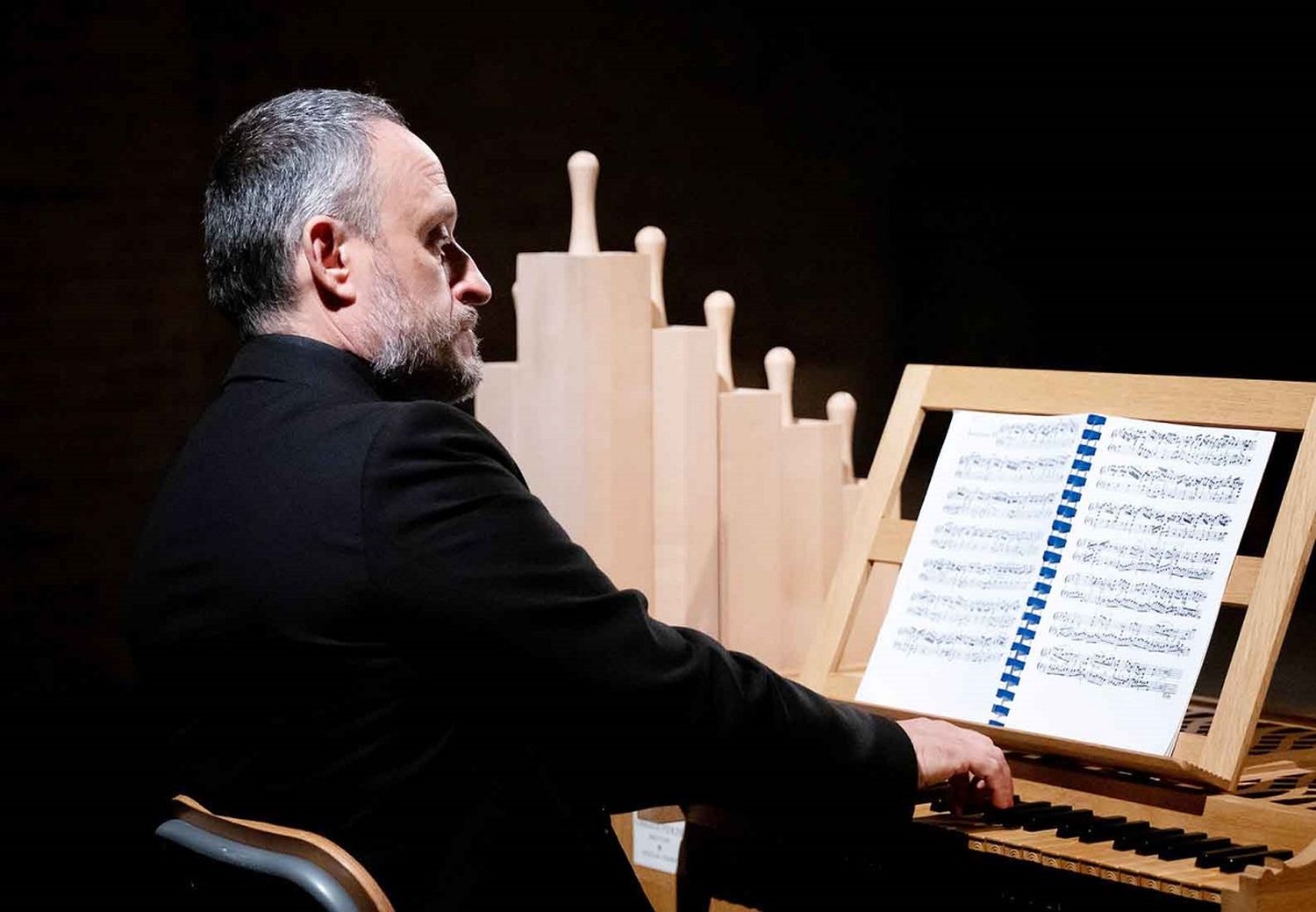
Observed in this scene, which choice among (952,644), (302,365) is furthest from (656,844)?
(302,365)

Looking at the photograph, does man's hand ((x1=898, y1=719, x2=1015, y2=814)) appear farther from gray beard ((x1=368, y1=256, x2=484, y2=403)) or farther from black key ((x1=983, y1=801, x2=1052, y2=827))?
gray beard ((x1=368, y1=256, x2=484, y2=403))

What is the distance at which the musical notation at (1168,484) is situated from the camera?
1.91 meters

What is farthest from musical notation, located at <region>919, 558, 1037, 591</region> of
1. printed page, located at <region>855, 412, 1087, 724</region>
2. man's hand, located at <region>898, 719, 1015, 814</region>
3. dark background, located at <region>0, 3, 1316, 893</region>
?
dark background, located at <region>0, 3, 1316, 893</region>

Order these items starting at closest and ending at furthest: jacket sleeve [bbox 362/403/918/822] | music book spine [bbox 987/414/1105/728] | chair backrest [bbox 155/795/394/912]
→ chair backrest [bbox 155/795/394/912], jacket sleeve [bbox 362/403/918/822], music book spine [bbox 987/414/1105/728]

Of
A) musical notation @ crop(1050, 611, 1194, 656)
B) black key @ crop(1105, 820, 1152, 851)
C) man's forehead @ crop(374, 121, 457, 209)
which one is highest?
man's forehead @ crop(374, 121, 457, 209)

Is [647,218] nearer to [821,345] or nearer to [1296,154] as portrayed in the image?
[821,345]

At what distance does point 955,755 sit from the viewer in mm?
1845

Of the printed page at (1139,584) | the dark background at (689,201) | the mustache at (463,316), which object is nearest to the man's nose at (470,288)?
the mustache at (463,316)

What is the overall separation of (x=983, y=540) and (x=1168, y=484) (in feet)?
0.80

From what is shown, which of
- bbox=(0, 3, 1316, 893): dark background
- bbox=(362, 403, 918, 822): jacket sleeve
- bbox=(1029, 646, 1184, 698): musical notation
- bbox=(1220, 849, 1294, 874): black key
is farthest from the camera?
bbox=(0, 3, 1316, 893): dark background

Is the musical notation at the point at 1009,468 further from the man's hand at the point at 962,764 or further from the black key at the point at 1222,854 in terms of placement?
the black key at the point at 1222,854

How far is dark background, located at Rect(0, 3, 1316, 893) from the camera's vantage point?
2814mm

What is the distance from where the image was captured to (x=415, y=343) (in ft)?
6.01

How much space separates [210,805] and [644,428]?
1102mm
